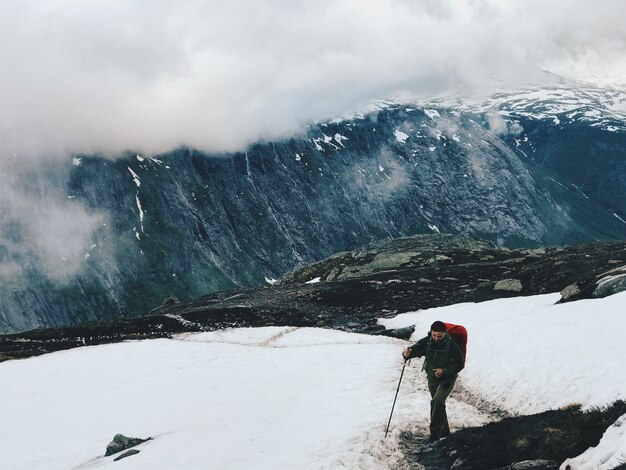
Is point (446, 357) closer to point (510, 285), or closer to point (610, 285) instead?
point (610, 285)

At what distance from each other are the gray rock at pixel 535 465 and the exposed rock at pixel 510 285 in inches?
1428

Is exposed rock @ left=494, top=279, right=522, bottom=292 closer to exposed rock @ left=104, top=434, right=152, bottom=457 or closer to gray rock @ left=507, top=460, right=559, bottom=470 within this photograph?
exposed rock @ left=104, top=434, right=152, bottom=457

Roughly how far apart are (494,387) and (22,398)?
2465cm

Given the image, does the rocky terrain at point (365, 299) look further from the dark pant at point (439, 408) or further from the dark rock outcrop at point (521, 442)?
the dark pant at point (439, 408)

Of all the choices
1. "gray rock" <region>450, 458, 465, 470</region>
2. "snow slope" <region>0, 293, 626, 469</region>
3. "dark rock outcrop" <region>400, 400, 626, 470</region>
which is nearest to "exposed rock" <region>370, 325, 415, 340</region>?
"snow slope" <region>0, 293, 626, 469</region>

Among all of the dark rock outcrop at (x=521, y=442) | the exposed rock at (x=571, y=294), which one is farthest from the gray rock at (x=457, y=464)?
the exposed rock at (x=571, y=294)

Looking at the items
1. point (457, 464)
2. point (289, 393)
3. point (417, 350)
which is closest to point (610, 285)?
point (417, 350)

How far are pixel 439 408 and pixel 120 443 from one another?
41.1 ft

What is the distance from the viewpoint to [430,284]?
213ft

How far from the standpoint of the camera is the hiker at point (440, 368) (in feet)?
52.4

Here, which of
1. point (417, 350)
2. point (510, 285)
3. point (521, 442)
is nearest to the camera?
point (521, 442)

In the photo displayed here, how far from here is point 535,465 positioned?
12.1 m

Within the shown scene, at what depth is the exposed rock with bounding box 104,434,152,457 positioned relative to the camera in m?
20.7

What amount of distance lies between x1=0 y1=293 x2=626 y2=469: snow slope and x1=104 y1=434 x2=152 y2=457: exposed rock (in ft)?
2.31
